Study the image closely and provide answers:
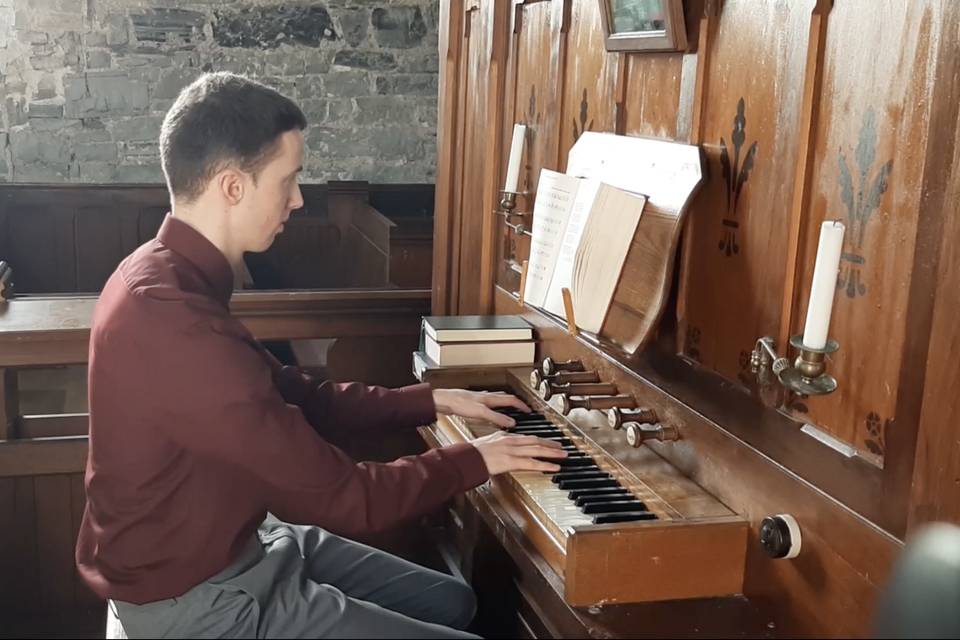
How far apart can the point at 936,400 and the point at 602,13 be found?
4.12 ft

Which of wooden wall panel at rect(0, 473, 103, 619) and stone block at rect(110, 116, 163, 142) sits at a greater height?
stone block at rect(110, 116, 163, 142)

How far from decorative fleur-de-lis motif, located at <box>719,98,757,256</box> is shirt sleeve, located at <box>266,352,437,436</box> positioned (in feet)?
2.69

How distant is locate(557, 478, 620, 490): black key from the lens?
215 cm

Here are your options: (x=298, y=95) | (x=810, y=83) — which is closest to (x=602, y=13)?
(x=810, y=83)

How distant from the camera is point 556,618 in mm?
1847

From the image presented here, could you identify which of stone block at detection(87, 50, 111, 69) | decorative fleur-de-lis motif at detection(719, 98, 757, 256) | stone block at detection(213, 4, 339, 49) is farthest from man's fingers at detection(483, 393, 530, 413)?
stone block at detection(87, 50, 111, 69)

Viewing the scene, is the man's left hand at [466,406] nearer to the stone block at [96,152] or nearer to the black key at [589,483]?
the black key at [589,483]

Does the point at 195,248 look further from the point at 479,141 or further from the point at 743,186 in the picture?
the point at 479,141

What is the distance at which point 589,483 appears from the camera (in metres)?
2.17

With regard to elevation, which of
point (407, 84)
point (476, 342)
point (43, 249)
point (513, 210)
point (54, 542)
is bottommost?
point (54, 542)

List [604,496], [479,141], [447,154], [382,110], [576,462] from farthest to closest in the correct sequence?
[382,110] → [447,154] → [479,141] → [576,462] → [604,496]

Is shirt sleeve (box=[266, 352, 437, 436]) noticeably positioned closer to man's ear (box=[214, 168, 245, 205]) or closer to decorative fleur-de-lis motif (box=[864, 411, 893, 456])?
man's ear (box=[214, 168, 245, 205])

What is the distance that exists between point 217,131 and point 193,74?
5.98 metres

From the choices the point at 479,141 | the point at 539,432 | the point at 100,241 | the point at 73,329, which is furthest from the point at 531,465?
the point at 100,241
